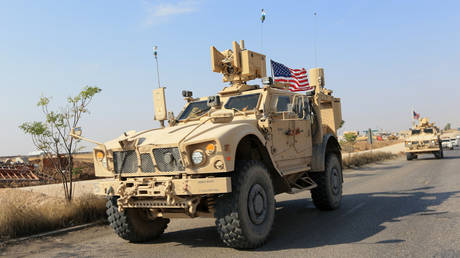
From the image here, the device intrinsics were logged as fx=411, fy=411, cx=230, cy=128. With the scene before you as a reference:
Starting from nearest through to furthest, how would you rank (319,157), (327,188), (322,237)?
(322,237) < (319,157) < (327,188)

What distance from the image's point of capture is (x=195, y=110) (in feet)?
24.1

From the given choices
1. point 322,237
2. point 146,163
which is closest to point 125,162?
point 146,163

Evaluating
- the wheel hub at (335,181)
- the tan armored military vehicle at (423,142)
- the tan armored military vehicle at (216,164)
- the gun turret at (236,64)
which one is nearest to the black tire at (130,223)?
the tan armored military vehicle at (216,164)

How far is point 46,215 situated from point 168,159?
3.28 metres

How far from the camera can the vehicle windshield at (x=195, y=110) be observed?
721 centimetres

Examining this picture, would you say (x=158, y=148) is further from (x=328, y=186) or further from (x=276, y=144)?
(x=328, y=186)

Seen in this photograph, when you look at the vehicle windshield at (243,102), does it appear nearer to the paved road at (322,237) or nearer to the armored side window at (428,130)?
the paved road at (322,237)

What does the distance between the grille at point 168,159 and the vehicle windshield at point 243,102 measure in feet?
6.48

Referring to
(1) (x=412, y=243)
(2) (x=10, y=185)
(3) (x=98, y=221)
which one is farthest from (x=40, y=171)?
(1) (x=412, y=243)

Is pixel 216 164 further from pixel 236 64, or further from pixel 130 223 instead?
pixel 236 64

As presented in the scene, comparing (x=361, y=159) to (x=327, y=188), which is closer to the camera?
(x=327, y=188)

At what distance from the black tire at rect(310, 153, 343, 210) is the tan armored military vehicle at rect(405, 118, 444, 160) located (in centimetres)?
1953

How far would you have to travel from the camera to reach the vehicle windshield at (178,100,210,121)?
721 centimetres

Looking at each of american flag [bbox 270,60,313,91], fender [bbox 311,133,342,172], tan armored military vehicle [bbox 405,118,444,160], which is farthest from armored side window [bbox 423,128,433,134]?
fender [bbox 311,133,342,172]
